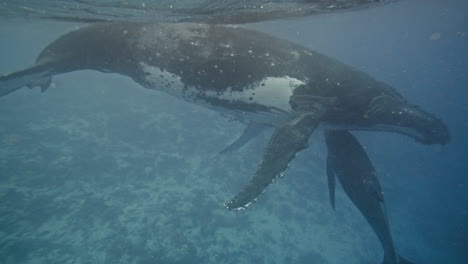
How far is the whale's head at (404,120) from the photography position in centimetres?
528

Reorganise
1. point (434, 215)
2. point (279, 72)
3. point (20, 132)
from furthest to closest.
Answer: point (434, 215)
point (20, 132)
point (279, 72)

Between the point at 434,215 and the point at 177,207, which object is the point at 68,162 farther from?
the point at 434,215

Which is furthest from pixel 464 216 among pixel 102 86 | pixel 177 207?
pixel 102 86

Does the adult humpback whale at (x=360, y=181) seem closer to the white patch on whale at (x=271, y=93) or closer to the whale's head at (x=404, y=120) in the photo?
the whale's head at (x=404, y=120)

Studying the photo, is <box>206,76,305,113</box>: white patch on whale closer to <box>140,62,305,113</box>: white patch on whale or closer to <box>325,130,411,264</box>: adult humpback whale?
<box>140,62,305,113</box>: white patch on whale

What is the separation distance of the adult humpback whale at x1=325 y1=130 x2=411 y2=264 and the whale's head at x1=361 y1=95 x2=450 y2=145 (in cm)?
70

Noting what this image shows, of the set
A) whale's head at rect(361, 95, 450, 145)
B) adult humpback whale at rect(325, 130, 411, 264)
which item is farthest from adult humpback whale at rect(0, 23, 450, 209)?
adult humpback whale at rect(325, 130, 411, 264)

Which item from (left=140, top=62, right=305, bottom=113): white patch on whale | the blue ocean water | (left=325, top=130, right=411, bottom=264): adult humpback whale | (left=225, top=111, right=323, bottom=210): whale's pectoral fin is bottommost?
the blue ocean water

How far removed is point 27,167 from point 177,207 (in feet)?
31.0

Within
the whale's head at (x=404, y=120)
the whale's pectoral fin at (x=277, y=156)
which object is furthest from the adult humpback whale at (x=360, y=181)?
the whale's pectoral fin at (x=277, y=156)

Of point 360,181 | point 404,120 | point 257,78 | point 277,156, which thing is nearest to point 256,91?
point 257,78

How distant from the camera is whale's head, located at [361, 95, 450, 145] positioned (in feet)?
17.3

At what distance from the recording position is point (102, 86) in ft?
116

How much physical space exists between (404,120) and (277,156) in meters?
2.85
